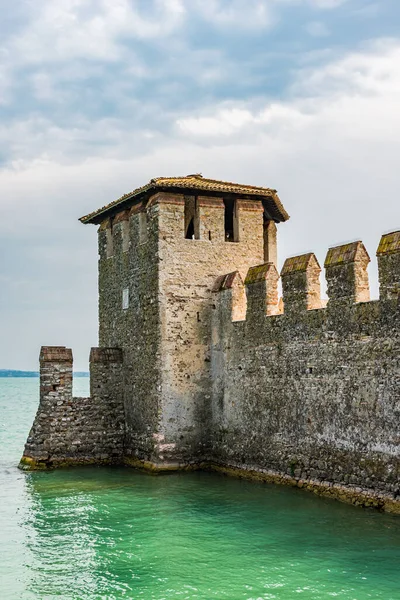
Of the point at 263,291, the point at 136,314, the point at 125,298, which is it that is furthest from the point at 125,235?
the point at 263,291

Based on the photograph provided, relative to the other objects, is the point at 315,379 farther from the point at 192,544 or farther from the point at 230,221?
the point at 230,221

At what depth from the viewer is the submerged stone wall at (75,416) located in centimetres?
1833

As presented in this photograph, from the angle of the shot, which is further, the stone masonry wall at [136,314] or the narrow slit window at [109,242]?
the narrow slit window at [109,242]

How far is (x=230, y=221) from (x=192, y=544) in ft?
32.2

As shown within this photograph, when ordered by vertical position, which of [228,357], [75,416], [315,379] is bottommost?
[75,416]

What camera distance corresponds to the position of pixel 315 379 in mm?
13703

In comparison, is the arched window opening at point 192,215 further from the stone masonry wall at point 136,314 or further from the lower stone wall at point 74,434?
the lower stone wall at point 74,434

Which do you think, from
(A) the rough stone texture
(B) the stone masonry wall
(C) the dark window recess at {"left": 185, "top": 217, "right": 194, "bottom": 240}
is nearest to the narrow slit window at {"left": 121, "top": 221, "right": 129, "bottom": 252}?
(B) the stone masonry wall

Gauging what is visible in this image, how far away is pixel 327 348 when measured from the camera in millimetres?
13383

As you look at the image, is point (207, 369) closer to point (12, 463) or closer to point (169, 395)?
point (169, 395)

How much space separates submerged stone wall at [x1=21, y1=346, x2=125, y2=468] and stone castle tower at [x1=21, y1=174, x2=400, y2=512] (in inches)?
1.1

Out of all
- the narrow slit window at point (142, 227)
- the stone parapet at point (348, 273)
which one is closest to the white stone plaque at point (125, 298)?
the narrow slit window at point (142, 227)

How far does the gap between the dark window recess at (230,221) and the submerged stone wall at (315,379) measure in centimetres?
189

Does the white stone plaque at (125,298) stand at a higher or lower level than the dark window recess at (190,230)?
lower
